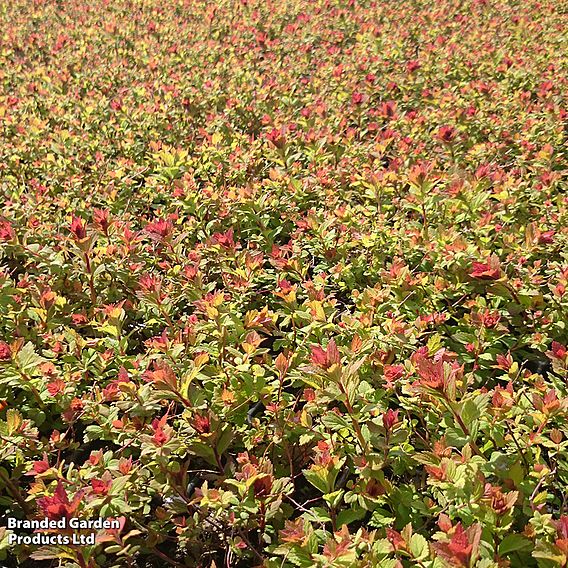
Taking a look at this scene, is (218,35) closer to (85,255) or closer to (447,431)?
(85,255)

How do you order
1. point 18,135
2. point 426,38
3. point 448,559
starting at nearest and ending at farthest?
point 448,559, point 18,135, point 426,38

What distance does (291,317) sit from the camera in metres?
2.30

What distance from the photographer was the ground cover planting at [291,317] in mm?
1704

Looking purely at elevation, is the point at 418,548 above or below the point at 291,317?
below

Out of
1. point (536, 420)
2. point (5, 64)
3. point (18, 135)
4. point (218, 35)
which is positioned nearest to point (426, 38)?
point (218, 35)

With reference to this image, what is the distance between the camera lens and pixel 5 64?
5.43 m

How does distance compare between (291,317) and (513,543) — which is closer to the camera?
(513,543)

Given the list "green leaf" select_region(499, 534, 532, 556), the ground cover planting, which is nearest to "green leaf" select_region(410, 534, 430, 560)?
the ground cover planting

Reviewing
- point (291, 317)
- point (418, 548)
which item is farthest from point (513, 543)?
point (291, 317)

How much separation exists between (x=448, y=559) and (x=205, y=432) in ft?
2.73

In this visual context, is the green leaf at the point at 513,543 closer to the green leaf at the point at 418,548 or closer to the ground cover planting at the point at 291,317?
the ground cover planting at the point at 291,317

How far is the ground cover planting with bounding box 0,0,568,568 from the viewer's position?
5.59 ft

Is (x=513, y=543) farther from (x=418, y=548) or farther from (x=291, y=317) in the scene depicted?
(x=291, y=317)

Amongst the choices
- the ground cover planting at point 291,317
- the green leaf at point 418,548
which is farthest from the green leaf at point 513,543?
the green leaf at point 418,548
